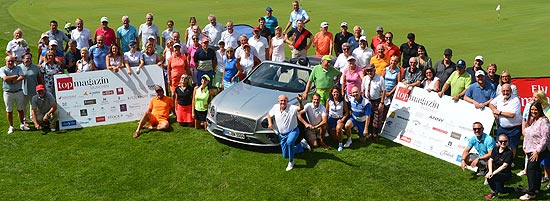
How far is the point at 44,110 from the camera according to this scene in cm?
1449

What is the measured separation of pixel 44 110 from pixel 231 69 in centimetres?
427

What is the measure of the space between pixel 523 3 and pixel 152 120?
24.4 metres

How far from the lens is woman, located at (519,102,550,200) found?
10.5m

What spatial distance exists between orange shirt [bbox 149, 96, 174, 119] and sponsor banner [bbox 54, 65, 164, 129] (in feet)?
2.36

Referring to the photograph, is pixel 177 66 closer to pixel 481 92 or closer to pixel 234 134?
pixel 234 134

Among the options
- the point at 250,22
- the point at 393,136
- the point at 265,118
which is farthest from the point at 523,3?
the point at 265,118

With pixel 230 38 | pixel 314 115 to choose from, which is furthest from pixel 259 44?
pixel 314 115

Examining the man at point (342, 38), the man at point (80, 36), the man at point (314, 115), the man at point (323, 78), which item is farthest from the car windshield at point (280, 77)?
the man at point (80, 36)

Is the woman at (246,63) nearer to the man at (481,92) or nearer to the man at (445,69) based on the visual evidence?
the man at (445,69)

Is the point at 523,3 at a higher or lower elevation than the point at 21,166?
higher

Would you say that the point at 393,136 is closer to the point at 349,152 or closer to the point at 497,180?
the point at 349,152

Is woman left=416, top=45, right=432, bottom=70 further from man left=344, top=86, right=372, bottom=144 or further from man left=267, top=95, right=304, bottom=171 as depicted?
man left=267, top=95, right=304, bottom=171

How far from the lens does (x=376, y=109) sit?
13656 mm

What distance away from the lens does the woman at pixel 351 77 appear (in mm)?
13766
